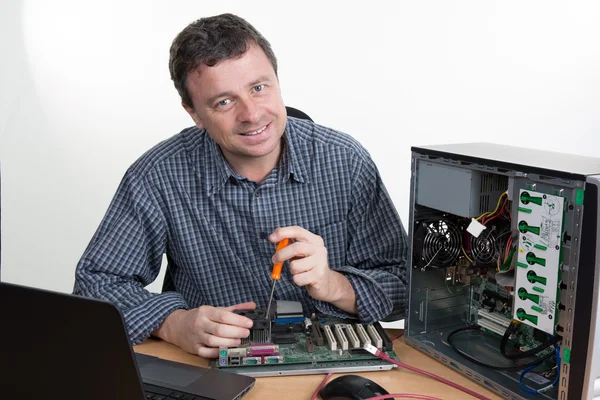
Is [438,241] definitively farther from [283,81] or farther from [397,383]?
[283,81]

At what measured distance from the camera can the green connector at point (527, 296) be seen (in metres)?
1.00

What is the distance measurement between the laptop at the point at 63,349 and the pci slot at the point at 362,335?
0.50 meters

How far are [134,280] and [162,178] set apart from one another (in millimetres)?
273

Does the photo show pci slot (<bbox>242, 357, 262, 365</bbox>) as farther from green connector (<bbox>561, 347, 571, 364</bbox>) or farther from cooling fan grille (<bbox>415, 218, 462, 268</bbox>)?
green connector (<bbox>561, 347, 571, 364</bbox>)

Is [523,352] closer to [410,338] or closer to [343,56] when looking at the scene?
[410,338]

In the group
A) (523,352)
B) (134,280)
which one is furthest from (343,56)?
(523,352)

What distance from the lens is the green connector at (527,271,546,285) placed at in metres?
0.98

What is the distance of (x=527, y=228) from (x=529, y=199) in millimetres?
51

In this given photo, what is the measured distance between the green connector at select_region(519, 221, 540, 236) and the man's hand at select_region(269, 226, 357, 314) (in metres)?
0.39

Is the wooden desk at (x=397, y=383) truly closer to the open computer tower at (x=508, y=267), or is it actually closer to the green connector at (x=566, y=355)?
the open computer tower at (x=508, y=267)

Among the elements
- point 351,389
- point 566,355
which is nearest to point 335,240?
point 351,389

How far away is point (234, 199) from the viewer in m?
1.58

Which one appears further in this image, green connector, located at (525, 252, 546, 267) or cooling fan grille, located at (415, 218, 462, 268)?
cooling fan grille, located at (415, 218, 462, 268)

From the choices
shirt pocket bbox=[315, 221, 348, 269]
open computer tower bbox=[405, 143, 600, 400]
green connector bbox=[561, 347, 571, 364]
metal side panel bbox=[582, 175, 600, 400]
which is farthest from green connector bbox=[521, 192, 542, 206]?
shirt pocket bbox=[315, 221, 348, 269]
